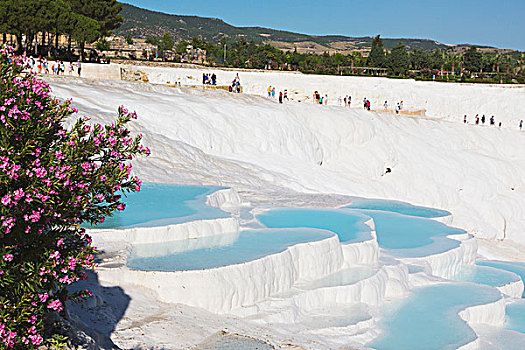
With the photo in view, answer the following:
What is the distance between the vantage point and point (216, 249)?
8.96 m

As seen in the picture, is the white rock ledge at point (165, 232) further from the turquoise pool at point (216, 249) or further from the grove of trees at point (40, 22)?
the grove of trees at point (40, 22)

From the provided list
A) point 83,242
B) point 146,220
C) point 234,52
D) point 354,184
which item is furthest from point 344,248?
point 234,52

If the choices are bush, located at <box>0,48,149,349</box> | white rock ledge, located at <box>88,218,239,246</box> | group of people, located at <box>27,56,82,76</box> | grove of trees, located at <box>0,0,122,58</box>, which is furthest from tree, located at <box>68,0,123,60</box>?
bush, located at <box>0,48,149,349</box>

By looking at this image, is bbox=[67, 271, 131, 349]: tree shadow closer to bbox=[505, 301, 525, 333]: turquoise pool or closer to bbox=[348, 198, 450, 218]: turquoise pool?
bbox=[505, 301, 525, 333]: turquoise pool

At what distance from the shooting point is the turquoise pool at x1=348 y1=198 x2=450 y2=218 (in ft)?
50.3

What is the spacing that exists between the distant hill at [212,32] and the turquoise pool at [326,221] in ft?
420

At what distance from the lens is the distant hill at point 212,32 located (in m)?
148

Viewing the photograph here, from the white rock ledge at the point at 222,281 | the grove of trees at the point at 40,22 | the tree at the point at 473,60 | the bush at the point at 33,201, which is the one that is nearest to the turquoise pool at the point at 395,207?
the white rock ledge at the point at 222,281

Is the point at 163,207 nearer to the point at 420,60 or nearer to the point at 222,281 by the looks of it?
the point at 222,281

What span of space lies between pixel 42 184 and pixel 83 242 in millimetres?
750

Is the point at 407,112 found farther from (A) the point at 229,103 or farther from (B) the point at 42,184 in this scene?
(B) the point at 42,184

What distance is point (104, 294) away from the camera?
7.30 meters

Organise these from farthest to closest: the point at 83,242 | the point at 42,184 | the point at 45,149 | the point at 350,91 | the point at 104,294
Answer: the point at 350,91 → the point at 104,294 → the point at 83,242 → the point at 45,149 → the point at 42,184

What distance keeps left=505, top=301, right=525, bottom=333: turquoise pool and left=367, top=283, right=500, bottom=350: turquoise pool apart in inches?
19.1
